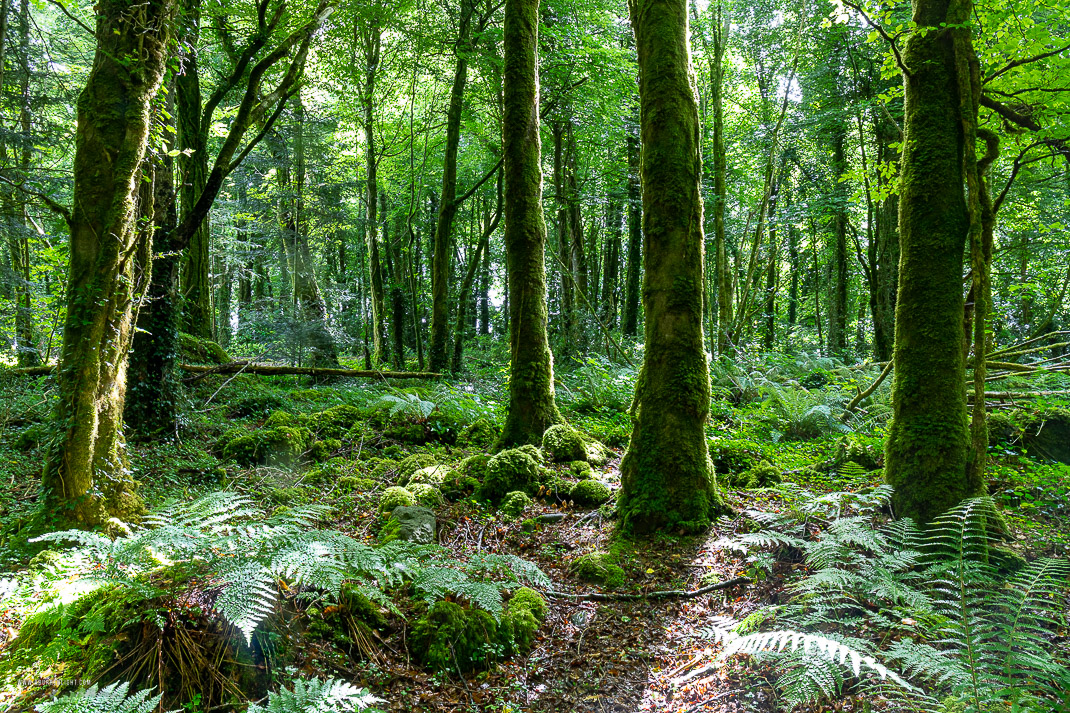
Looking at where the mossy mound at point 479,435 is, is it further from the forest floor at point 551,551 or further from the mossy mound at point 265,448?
the mossy mound at point 265,448

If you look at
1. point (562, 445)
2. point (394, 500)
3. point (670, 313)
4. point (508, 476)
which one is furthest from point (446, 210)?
point (670, 313)

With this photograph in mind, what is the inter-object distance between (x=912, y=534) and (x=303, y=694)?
138 inches

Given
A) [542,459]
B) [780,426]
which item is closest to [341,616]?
[542,459]

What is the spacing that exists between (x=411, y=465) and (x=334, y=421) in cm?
264

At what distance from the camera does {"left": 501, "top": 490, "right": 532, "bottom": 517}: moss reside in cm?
529

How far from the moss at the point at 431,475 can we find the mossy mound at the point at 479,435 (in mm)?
1619

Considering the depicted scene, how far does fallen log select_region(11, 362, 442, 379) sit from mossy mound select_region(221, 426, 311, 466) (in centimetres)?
302

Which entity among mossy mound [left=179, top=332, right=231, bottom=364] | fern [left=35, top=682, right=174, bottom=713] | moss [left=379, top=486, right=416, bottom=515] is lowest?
moss [left=379, top=486, right=416, bottom=515]

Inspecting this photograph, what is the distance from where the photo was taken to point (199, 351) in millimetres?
11219

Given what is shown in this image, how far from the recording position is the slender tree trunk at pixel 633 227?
15906 millimetres

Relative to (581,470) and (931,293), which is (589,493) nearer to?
(581,470)

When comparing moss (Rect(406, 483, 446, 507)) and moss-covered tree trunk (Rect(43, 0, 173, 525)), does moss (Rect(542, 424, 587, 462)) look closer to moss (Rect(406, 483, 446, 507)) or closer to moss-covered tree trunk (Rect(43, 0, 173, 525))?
moss (Rect(406, 483, 446, 507))

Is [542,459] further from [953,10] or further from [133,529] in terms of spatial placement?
[953,10]

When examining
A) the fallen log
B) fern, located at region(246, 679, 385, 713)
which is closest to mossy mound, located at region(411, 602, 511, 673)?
fern, located at region(246, 679, 385, 713)
